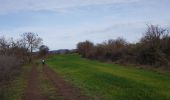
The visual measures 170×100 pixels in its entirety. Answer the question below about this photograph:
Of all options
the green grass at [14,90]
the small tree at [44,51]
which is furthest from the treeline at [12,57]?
the small tree at [44,51]

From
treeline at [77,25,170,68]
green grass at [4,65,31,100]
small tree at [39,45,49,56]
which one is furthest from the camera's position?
small tree at [39,45,49,56]

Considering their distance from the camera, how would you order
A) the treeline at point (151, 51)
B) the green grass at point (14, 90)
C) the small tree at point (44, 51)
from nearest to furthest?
the green grass at point (14, 90), the treeline at point (151, 51), the small tree at point (44, 51)

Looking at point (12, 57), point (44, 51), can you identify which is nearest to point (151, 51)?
point (12, 57)

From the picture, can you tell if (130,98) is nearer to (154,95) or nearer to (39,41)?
(154,95)

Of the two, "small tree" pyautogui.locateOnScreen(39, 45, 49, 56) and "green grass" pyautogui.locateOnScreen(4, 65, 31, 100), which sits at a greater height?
"small tree" pyautogui.locateOnScreen(39, 45, 49, 56)

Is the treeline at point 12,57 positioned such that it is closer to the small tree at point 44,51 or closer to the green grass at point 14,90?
the green grass at point 14,90

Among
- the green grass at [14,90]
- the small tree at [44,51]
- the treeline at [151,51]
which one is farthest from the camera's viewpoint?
the small tree at [44,51]

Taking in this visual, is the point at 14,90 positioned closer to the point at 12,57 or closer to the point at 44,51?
the point at 12,57

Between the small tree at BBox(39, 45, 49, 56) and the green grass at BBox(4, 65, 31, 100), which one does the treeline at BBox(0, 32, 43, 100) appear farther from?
the small tree at BBox(39, 45, 49, 56)

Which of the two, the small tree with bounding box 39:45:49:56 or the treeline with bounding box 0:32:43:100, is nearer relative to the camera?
the treeline with bounding box 0:32:43:100

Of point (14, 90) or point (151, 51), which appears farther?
point (151, 51)

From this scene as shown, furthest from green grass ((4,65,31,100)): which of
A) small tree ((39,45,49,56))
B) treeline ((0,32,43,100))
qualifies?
small tree ((39,45,49,56))

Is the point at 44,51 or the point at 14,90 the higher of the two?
the point at 44,51

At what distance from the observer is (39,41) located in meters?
110
